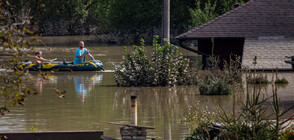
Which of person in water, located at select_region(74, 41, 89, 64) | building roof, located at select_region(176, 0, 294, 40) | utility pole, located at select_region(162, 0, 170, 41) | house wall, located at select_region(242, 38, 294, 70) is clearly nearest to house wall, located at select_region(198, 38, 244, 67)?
house wall, located at select_region(242, 38, 294, 70)

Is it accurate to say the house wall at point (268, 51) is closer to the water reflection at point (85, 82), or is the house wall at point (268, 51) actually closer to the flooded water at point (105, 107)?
the flooded water at point (105, 107)

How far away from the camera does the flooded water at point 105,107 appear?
48.6 feet

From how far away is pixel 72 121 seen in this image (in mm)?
15773

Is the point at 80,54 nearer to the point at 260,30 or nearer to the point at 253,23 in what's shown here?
the point at 253,23

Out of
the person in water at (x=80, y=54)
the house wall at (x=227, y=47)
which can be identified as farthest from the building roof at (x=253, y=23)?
the person in water at (x=80, y=54)

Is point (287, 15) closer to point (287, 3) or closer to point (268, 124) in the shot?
point (287, 3)

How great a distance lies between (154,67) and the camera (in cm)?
2378

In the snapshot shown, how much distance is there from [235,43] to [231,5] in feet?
63.7

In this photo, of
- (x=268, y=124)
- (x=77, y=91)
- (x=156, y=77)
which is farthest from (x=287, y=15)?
(x=268, y=124)

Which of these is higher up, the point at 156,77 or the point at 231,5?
the point at 231,5

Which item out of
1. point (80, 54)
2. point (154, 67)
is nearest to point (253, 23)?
point (80, 54)

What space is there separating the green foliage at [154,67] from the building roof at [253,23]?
7313 mm

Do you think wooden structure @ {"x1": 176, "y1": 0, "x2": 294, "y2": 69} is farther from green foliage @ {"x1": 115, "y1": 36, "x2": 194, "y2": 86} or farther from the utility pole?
green foliage @ {"x1": 115, "y1": 36, "x2": 194, "y2": 86}

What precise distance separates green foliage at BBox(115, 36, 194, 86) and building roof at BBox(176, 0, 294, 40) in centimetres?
731
